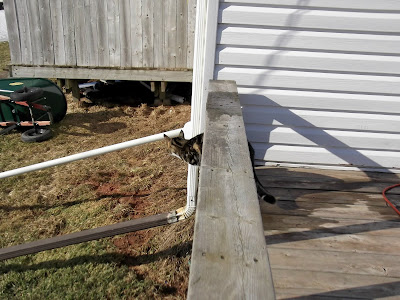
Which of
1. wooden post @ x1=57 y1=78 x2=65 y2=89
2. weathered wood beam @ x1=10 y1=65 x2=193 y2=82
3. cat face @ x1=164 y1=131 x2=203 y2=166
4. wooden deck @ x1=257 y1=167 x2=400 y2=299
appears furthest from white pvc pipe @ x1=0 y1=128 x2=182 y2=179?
wooden post @ x1=57 y1=78 x2=65 y2=89

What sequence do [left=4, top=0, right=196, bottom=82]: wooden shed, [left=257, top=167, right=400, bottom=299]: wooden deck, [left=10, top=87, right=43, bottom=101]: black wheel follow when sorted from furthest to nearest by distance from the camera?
[left=4, top=0, right=196, bottom=82]: wooden shed < [left=10, top=87, right=43, bottom=101]: black wheel < [left=257, top=167, right=400, bottom=299]: wooden deck

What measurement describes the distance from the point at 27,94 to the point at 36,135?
0.85m

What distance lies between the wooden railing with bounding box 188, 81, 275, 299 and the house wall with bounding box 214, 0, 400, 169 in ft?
4.58

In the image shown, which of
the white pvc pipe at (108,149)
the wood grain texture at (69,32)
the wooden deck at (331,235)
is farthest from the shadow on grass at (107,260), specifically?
the wood grain texture at (69,32)

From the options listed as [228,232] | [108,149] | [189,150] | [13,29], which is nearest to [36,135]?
[13,29]

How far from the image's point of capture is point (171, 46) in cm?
768

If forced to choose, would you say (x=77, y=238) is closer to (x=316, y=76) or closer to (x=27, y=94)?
(x=316, y=76)

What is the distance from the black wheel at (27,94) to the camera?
623 centimetres

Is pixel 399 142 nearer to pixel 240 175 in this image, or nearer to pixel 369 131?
pixel 369 131

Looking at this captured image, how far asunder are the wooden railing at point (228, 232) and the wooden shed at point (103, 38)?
21.4ft

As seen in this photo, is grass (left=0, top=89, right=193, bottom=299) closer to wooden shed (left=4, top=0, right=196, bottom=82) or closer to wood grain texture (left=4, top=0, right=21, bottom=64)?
wooden shed (left=4, top=0, right=196, bottom=82)

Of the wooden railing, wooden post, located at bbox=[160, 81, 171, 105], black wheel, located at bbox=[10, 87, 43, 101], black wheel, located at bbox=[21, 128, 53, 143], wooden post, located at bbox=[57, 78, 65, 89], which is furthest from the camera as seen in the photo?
wooden post, located at bbox=[57, 78, 65, 89]

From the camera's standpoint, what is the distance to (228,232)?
93cm

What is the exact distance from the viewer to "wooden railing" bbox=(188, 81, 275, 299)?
76 cm
